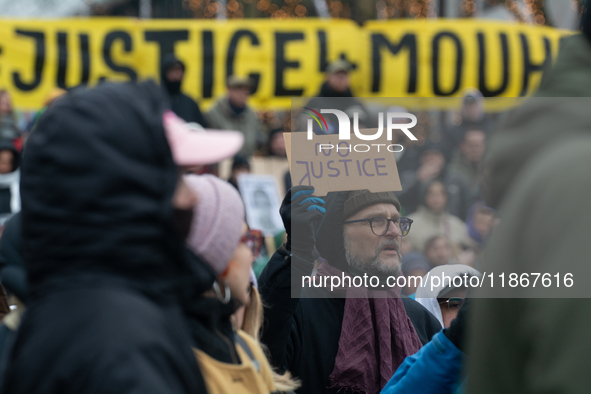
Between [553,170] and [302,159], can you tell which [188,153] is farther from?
[302,159]

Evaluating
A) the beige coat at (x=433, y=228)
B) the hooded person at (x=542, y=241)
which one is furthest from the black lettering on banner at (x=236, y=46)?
the hooded person at (x=542, y=241)

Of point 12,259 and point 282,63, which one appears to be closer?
point 12,259

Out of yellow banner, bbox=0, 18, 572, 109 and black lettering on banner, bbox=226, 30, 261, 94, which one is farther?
black lettering on banner, bbox=226, 30, 261, 94

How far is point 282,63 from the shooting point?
10.1m

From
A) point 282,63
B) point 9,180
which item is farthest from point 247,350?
point 282,63

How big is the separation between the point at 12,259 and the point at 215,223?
155cm

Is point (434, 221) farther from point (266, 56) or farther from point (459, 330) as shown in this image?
point (266, 56)

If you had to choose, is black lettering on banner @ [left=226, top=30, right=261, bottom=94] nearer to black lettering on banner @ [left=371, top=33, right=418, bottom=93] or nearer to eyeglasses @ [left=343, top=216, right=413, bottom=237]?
black lettering on banner @ [left=371, top=33, right=418, bottom=93]

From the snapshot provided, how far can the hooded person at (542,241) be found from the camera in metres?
0.90

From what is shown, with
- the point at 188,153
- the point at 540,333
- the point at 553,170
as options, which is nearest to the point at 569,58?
the point at 553,170

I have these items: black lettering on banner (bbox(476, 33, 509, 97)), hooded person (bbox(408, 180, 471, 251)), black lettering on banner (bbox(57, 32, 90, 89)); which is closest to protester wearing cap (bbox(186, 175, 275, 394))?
hooded person (bbox(408, 180, 471, 251))

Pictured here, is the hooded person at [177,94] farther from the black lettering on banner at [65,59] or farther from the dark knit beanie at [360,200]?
the dark knit beanie at [360,200]

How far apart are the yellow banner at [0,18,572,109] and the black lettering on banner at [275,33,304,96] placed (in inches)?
0.6

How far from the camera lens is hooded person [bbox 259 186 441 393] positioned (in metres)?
2.75
